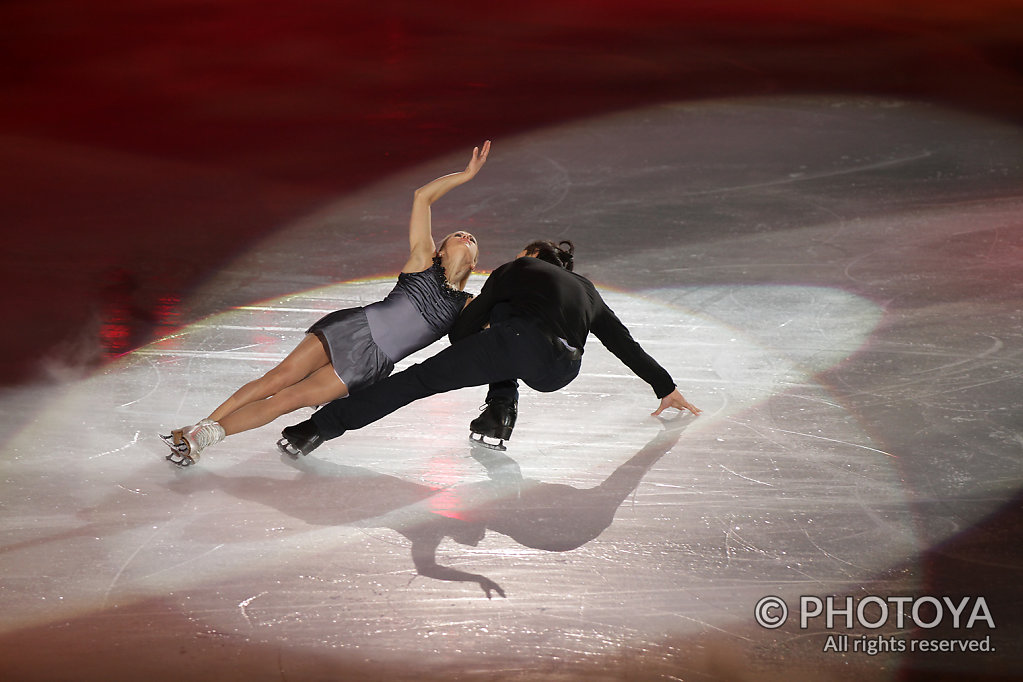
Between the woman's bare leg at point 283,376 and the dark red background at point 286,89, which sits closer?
the woman's bare leg at point 283,376

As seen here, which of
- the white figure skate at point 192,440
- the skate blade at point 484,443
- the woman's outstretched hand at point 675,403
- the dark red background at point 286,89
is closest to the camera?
the white figure skate at point 192,440

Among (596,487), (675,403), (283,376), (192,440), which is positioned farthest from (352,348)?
(675,403)

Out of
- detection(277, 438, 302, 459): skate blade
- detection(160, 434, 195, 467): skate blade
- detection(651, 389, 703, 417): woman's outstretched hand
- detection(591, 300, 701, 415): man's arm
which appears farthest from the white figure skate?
detection(651, 389, 703, 417): woman's outstretched hand

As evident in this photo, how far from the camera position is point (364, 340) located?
4648mm

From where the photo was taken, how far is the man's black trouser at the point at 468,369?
4.48 meters

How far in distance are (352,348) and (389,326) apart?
19 cm

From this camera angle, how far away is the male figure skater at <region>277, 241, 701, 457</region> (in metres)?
4.49

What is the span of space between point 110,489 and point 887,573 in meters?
3.03

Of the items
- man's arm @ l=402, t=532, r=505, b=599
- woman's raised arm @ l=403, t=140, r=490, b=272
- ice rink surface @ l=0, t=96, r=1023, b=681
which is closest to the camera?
ice rink surface @ l=0, t=96, r=1023, b=681

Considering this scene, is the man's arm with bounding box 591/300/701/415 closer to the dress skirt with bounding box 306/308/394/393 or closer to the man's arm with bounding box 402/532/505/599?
the dress skirt with bounding box 306/308/394/393

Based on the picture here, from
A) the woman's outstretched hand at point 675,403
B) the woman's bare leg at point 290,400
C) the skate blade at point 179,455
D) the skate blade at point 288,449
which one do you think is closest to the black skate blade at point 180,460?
the skate blade at point 179,455

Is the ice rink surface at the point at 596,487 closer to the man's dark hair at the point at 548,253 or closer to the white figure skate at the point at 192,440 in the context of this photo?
the white figure skate at the point at 192,440

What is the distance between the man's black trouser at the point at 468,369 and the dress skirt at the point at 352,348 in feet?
0.40

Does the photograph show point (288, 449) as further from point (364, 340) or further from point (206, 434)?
point (364, 340)
